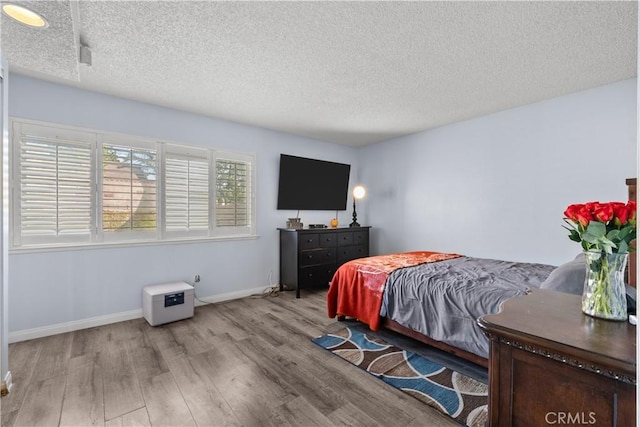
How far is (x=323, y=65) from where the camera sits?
8.10 feet

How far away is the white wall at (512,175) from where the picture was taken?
9.44 ft

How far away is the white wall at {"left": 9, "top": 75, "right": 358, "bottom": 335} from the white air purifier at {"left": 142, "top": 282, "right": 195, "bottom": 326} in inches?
9.6

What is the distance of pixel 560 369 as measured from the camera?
0.75 meters

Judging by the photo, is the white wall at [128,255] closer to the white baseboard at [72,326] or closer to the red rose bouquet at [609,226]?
the white baseboard at [72,326]

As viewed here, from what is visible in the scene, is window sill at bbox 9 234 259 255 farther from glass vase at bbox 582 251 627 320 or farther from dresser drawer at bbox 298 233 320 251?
glass vase at bbox 582 251 627 320

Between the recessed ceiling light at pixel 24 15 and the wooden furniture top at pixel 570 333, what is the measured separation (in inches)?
103

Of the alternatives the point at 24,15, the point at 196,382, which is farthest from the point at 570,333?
the point at 24,15

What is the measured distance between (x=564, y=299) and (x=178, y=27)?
266 centimetres

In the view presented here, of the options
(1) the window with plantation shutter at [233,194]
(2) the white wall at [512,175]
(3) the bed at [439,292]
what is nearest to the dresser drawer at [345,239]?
(2) the white wall at [512,175]

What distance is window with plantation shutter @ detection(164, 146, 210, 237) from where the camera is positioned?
3.48m

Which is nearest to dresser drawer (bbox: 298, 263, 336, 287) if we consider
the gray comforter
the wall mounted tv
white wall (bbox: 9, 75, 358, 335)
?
white wall (bbox: 9, 75, 358, 335)

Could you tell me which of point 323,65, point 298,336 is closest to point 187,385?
point 298,336

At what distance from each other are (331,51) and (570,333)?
2.25 meters

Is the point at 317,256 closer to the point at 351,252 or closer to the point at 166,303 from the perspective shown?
the point at 351,252
